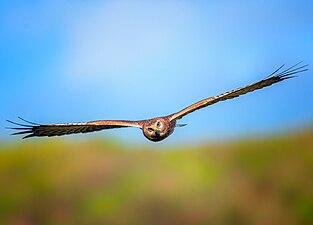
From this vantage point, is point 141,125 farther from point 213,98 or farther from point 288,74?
point 288,74

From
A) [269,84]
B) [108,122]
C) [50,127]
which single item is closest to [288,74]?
[269,84]

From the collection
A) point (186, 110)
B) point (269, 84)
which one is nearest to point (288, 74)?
point (269, 84)

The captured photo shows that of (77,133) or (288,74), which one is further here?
(77,133)

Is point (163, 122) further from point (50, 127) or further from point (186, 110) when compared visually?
point (50, 127)

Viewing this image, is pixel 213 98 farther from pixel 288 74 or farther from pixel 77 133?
pixel 77 133

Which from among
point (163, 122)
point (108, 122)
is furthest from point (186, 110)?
point (108, 122)

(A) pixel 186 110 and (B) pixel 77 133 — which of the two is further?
(B) pixel 77 133
